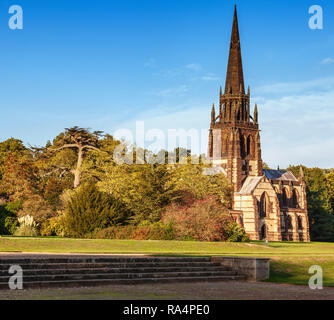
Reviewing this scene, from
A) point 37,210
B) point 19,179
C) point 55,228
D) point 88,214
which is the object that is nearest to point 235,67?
point 19,179

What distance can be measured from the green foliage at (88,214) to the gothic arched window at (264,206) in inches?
2229

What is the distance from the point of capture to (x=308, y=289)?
45.3 feet

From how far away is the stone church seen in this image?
87.9 m

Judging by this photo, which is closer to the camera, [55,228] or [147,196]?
[55,228]

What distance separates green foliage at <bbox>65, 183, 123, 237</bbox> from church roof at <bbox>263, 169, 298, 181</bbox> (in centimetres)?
7067

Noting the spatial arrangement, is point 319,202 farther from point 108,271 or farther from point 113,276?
point 113,276

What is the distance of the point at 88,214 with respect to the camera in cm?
3400

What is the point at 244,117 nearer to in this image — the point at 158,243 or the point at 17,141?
the point at 17,141

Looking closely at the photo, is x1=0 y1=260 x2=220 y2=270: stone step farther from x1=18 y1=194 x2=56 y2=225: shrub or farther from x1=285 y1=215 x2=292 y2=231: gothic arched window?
x1=285 y1=215 x2=292 y2=231: gothic arched window

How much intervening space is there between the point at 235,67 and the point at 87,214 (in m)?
69.6

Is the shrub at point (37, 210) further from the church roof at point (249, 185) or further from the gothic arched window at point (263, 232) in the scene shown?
the gothic arched window at point (263, 232)

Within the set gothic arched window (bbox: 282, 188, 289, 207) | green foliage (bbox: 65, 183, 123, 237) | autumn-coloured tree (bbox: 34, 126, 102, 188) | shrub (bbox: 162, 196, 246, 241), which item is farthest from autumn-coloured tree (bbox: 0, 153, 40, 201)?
gothic arched window (bbox: 282, 188, 289, 207)

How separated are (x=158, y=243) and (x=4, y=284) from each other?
1450cm

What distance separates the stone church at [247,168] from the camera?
87875mm
